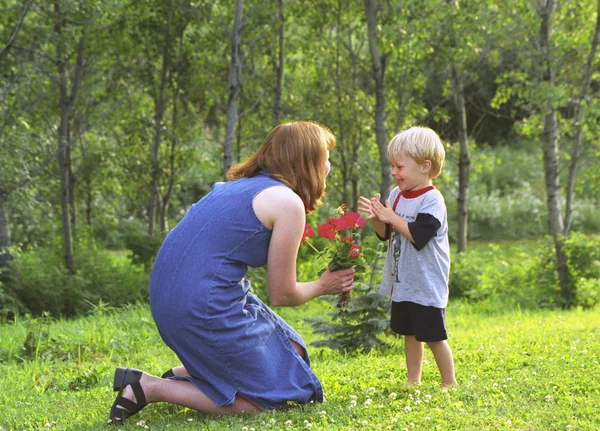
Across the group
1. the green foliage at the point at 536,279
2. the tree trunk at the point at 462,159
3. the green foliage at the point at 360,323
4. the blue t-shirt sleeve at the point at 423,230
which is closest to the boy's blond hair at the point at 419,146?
the blue t-shirt sleeve at the point at 423,230

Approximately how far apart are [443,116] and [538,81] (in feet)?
7.85

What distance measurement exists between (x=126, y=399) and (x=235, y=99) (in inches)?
202

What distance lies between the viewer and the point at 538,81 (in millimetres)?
9297

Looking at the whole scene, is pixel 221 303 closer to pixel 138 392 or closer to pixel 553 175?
pixel 138 392

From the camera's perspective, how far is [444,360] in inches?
159

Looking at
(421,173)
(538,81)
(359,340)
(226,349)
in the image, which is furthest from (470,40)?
(226,349)

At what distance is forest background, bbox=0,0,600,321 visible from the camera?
8.52 m

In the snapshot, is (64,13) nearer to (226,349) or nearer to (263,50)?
(263,50)

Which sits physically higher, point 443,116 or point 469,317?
point 443,116

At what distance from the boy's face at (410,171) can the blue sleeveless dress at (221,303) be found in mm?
758

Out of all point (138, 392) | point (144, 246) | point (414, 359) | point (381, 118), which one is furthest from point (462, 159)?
point (138, 392)

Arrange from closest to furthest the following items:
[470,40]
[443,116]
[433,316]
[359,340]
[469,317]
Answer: [433,316]
[359,340]
[469,317]
[470,40]
[443,116]

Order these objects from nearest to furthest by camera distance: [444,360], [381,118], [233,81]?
1. [444,360]
2. [233,81]
3. [381,118]

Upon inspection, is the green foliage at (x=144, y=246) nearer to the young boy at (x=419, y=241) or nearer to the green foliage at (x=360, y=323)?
the green foliage at (x=360, y=323)
